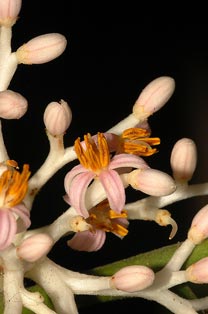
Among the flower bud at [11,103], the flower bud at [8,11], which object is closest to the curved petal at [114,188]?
the flower bud at [11,103]

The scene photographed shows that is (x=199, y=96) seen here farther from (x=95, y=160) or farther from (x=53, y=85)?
Answer: (x=95, y=160)

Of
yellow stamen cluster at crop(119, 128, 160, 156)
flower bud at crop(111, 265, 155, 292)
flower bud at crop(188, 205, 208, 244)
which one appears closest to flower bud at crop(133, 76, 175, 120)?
yellow stamen cluster at crop(119, 128, 160, 156)

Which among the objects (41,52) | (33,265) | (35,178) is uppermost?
(41,52)

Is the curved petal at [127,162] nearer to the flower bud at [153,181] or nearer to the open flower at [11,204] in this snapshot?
the flower bud at [153,181]

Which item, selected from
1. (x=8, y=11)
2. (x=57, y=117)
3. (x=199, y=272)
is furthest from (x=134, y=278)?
(x=8, y=11)

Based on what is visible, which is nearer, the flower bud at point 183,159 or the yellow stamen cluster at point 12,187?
the yellow stamen cluster at point 12,187

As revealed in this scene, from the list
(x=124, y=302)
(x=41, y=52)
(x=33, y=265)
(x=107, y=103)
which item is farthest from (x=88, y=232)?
(x=107, y=103)
